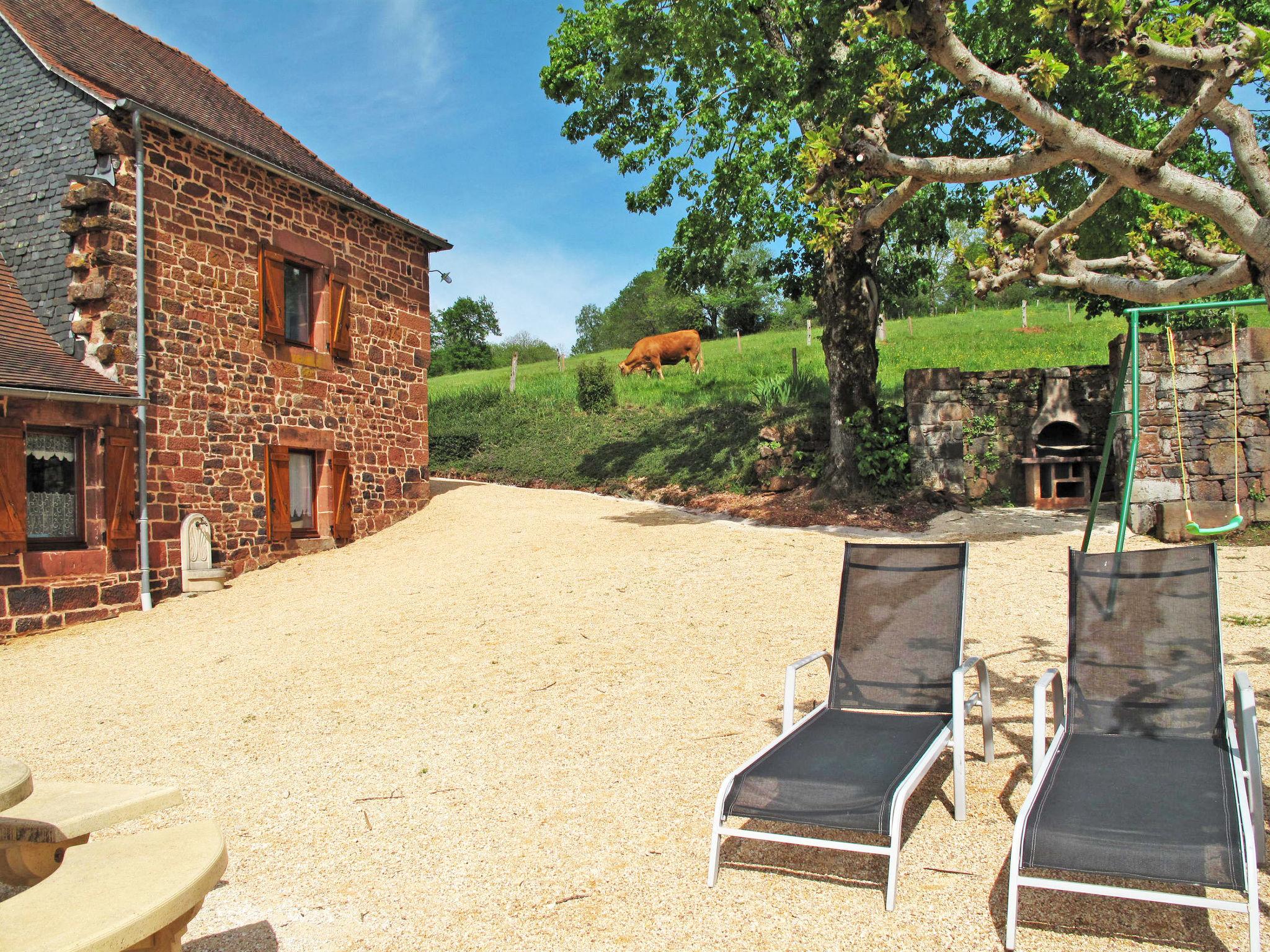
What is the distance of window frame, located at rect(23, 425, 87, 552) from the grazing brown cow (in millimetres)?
16590

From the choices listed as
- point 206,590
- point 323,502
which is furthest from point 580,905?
point 323,502

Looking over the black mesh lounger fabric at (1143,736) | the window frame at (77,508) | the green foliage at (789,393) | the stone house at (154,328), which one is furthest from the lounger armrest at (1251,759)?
the green foliage at (789,393)

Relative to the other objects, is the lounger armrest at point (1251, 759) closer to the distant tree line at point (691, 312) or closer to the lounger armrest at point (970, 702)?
the lounger armrest at point (970, 702)

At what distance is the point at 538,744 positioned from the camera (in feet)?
16.8

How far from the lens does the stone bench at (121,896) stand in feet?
6.82

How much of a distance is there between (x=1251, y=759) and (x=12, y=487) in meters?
10.3

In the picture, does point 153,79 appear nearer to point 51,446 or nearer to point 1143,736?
point 51,446

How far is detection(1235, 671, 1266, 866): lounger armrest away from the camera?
124 inches

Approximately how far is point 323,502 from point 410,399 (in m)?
2.77

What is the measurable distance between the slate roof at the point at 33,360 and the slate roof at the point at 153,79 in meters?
2.53

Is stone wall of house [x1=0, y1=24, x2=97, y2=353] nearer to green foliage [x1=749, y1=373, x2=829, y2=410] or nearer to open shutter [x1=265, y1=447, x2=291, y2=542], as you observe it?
open shutter [x1=265, y1=447, x2=291, y2=542]

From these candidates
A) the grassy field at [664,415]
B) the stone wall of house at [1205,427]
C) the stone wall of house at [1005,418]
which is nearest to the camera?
the stone wall of house at [1205,427]

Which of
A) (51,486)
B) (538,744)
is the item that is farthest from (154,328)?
(538,744)

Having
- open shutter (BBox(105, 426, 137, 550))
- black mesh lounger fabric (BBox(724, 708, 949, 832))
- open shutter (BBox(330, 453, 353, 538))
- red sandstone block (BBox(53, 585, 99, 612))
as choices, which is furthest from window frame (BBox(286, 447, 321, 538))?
black mesh lounger fabric (BBox(724, 708, 949, 832))
